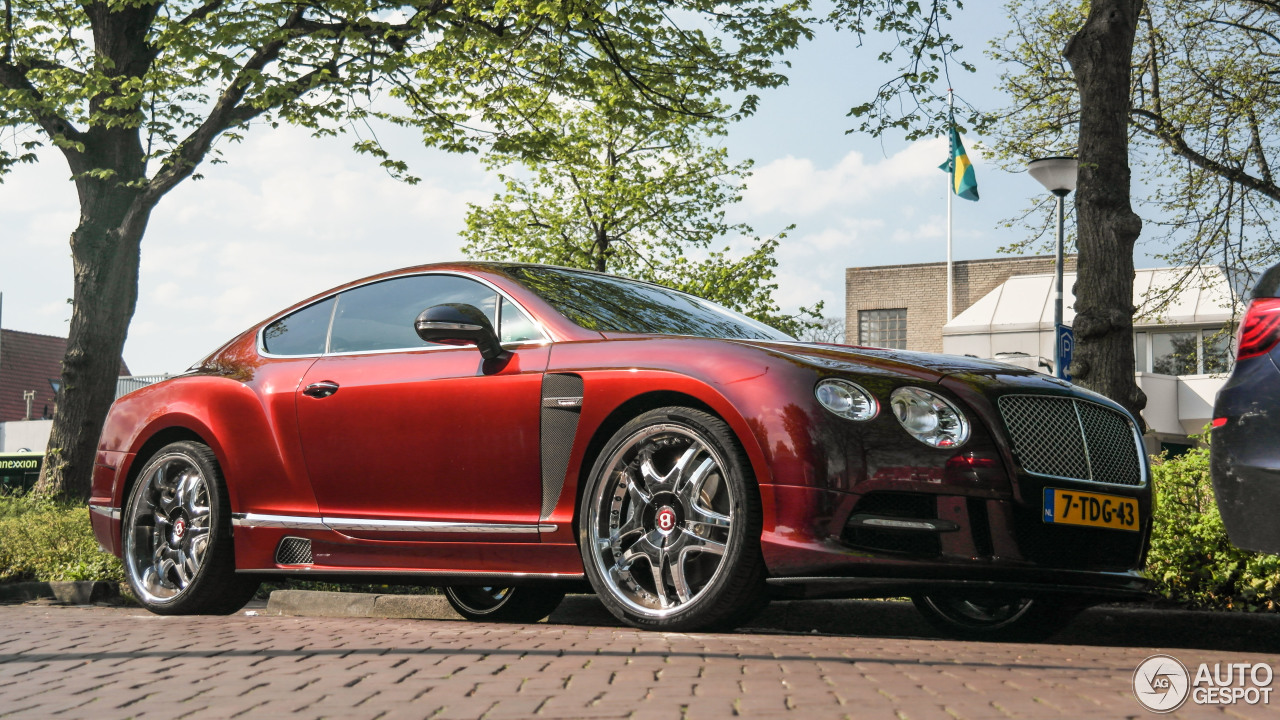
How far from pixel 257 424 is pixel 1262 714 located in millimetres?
4406

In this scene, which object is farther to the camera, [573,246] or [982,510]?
[573,246]

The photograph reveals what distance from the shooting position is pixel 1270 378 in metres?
4.24

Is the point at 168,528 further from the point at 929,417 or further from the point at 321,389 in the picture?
the point at 929,417

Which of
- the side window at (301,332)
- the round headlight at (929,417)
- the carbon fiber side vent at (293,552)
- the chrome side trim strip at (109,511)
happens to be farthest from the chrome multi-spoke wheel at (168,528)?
the round headlight at (929,417)

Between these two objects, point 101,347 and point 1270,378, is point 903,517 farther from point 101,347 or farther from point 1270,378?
point 101,347

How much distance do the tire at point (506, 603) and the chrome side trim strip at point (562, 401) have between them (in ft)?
5.54

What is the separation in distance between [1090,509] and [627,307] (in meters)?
2.13

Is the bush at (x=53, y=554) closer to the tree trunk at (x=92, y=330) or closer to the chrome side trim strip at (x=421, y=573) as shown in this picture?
the chrome side trim strip at (x=421, y=573)

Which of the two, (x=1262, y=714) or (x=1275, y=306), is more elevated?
(x=1275, y=306)

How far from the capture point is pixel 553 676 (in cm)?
357

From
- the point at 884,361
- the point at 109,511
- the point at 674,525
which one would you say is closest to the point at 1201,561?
the point at 884,361

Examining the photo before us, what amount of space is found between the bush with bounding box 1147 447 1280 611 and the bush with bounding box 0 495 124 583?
6.68 m

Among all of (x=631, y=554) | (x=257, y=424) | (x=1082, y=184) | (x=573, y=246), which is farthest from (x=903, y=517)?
(x=573, y=246)

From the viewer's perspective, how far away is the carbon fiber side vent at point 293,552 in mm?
5648
